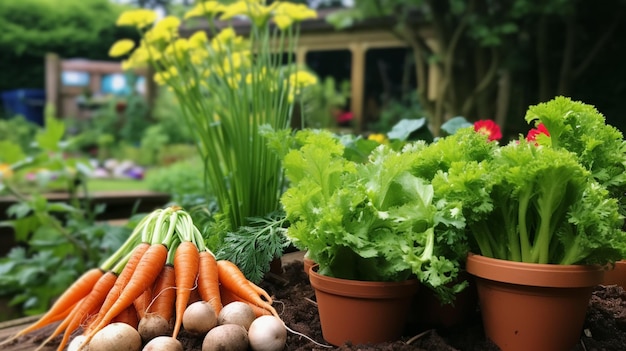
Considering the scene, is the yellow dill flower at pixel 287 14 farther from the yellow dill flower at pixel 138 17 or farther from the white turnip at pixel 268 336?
the white turnip at pixel 268 336

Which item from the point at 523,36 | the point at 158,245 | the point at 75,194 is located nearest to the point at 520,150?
the point at 158,245

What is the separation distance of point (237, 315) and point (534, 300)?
2.04 ft

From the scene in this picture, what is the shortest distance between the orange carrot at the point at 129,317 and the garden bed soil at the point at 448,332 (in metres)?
0.15

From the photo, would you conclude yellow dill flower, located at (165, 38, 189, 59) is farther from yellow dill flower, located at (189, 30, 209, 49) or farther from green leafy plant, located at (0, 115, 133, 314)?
green leafy plant, located at (0, 115, 133, 314)

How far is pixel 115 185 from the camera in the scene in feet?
18.6

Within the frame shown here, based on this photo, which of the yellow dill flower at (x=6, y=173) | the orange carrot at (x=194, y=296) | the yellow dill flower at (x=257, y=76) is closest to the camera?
the orange carrot at (x=194, y=296)

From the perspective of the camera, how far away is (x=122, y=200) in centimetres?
418

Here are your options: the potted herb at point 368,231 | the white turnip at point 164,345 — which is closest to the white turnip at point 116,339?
the white turnip at point 164,345

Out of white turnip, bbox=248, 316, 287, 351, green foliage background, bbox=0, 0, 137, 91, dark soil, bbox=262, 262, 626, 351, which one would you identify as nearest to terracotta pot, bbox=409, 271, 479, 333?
dark soil, bbox=262, 262, 626, 351

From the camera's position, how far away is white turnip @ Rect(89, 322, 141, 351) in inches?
44.2

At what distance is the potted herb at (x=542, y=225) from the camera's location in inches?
35.7

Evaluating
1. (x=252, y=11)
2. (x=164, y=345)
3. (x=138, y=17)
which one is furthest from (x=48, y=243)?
(x=164, y=345)

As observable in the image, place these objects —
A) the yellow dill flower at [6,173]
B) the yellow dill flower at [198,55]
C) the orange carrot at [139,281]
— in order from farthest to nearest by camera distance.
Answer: the yellow dill flower at [6,173]
the yellow dill flower at [198,55]
the orange carrot at [139,281]

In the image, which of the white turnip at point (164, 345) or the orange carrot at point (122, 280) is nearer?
the white turnip at point (164, 345)
